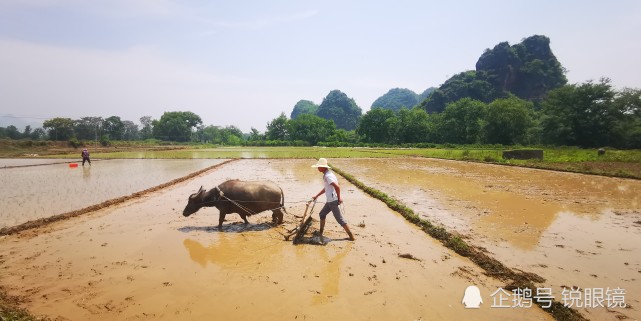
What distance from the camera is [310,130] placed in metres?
85.4

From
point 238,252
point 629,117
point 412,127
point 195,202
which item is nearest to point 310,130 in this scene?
point 412,127

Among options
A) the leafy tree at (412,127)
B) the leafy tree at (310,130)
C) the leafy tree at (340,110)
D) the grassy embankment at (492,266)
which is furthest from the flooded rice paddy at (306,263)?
the leafy tree at (340,110)

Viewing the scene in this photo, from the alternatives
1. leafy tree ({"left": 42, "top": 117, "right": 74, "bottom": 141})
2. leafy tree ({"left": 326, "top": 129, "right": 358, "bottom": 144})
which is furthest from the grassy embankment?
leafy tree ({"left": 42, "top": 117, "right": 74, "bottom": 141})

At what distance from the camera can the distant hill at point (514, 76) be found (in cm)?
8350

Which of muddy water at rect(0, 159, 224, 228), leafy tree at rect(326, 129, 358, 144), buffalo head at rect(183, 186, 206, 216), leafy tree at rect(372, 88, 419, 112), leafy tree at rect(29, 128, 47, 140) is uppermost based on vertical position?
leafy tree at rect(372, 88, 419, 112)

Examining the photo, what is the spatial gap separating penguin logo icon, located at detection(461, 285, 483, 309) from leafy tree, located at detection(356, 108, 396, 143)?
74201 millimetres

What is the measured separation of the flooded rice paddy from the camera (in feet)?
14.4

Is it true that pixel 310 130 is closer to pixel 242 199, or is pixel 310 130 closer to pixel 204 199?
pixel 204 199

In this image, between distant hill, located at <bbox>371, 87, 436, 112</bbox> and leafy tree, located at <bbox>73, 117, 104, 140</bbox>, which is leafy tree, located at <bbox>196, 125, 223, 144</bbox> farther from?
distant hill, located at <bbox>371, 87, 436, 112</bbox>

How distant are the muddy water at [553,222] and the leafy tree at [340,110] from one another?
Result: 132643mm

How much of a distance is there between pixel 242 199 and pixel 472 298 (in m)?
5.91

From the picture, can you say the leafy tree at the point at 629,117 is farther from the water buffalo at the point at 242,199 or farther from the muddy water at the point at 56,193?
the muddy water at the point at 56,193

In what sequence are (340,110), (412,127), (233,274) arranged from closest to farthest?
(233,274) < (412,127) < (340,110)

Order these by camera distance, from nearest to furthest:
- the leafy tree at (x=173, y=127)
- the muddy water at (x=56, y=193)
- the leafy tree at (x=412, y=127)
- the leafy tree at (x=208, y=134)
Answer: the muddy water at (x=56, y=193)
the leafy tree at (x=412, y=127)
the leafy tree at (x=173, y=127)
the leafy tree at (x=208, y=134)
